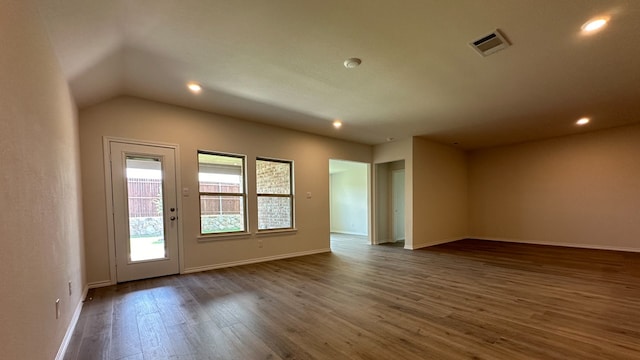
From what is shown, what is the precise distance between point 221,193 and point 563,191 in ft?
25.9

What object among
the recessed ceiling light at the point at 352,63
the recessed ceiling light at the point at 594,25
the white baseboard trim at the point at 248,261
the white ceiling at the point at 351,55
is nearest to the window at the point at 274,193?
the white baseboard trim at the point at 248,261

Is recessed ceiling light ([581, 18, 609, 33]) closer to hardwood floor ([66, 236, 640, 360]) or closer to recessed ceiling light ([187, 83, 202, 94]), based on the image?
hardwood floor ([66, 236, 640, 360])

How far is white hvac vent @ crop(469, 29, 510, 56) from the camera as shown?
8.08ft

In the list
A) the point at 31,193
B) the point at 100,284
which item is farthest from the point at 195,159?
the point at 31,193

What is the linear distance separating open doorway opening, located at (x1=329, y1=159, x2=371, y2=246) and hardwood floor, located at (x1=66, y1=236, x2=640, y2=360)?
477 centimetres

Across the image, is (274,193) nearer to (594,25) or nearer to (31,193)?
(31,193)

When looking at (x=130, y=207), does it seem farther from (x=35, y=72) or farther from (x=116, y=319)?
(x=35, y=72)

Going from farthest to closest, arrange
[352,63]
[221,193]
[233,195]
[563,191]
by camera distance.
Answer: [563,191] → [233,195] → [221,193] → [352,63]

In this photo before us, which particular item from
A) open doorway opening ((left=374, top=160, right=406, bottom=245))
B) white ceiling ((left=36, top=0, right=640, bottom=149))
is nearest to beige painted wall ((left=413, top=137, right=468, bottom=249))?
open doorway opening ((left=374, top=160, right=406, bottom=245))

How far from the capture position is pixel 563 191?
6621mm

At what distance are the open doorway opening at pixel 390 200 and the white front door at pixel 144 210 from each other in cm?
493

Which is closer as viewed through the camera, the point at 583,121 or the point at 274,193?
the point at 583,121

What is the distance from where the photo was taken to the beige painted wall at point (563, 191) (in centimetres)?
584

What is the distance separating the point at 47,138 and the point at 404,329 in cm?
327
